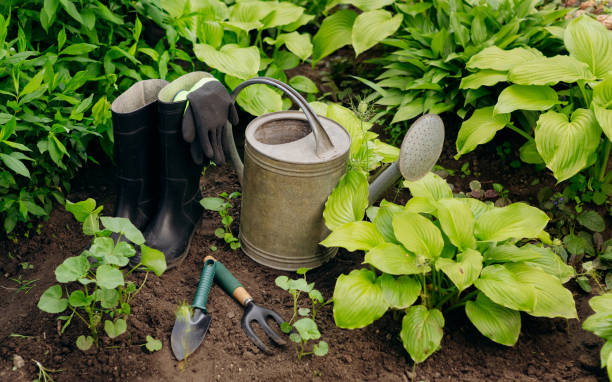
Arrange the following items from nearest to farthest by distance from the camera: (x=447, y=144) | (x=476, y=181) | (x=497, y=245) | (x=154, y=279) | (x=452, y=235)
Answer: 1. (x=452, y=235)
2. (x=497, y=245)
3. (x=154, y=279)
4. (x=476, y=181)
5. (x=447, y=144)

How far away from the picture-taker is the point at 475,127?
2.68m

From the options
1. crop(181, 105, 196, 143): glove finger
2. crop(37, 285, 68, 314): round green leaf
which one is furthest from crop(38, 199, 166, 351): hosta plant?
crop(181, 105, 196, 143): glove finger

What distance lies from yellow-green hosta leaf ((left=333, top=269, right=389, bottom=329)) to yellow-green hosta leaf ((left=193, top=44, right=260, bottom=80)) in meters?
1.36

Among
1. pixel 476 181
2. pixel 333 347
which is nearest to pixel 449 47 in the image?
pixel 476 181

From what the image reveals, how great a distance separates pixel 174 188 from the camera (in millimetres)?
2314

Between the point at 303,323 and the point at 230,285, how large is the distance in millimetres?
438

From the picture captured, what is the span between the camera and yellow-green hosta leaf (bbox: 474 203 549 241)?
1.96 metres

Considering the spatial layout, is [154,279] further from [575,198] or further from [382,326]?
[575,198]

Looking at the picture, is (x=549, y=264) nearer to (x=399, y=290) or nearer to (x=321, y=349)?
(x=399, y=290)

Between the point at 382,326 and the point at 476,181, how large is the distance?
41.4 inches

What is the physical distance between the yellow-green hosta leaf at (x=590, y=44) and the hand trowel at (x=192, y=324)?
2.03 m

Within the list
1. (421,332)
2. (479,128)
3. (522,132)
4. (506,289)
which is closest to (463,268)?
(506,289)

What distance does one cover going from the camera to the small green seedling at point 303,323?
187cm

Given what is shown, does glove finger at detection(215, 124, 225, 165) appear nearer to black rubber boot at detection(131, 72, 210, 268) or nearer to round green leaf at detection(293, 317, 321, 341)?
black rubber boot at detection(131, 72, 210, 268)
